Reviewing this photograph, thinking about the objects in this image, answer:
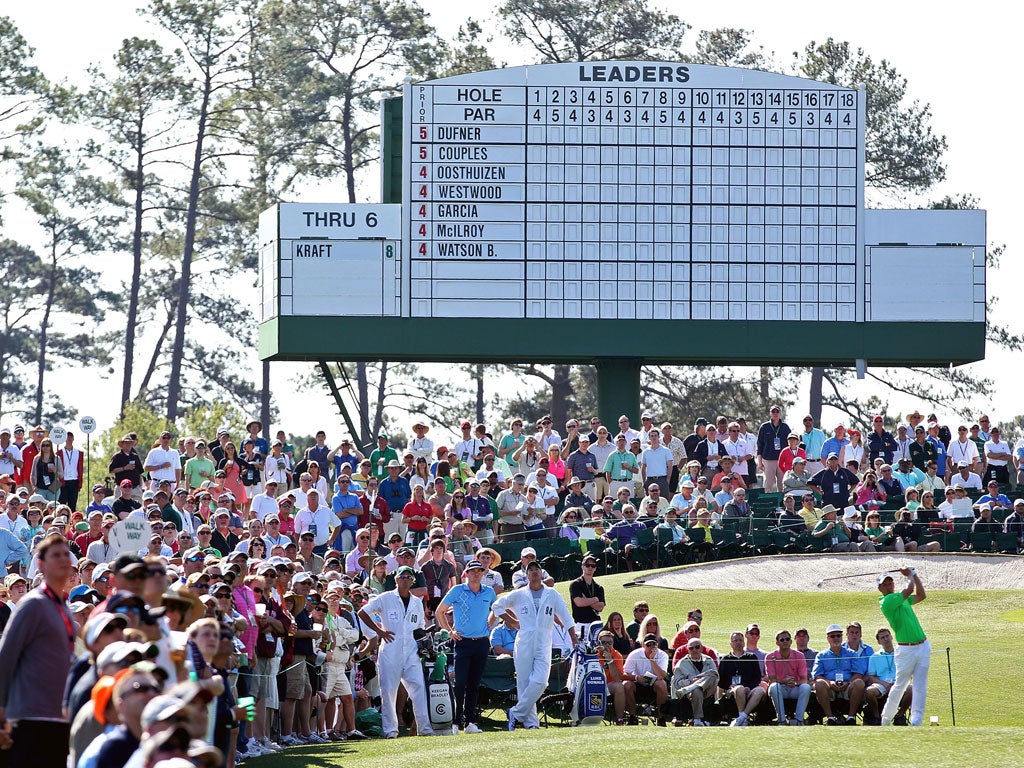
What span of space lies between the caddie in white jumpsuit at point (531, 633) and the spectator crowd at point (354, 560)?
0.84 feet

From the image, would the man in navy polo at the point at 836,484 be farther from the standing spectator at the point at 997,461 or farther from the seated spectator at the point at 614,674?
the seated spectator at the point at 614,674

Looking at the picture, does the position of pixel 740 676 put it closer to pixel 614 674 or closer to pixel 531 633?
pixel 614 674

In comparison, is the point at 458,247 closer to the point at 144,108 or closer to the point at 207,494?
the point at 207,494

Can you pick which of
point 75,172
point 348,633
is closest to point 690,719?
point 348,633

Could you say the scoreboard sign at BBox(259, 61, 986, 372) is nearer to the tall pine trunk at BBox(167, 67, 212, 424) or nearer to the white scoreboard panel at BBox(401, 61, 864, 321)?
the white scoreboard panel at BBox(401, 61, 864, 321)

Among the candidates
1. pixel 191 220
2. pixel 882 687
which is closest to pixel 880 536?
pixel 882 687

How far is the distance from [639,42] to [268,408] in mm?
15354

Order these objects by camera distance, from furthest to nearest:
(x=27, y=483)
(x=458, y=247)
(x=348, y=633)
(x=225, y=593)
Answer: (x=458, y=247), (x=27, y=483), (x=348, y=633), (x=225, y=593)

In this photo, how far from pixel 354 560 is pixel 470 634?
15.7 feet

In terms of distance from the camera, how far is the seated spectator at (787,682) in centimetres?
1616

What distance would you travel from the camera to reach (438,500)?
22.6 meters

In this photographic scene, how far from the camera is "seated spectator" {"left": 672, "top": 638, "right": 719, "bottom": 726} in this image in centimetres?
1608

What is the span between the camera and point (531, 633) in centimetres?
1521

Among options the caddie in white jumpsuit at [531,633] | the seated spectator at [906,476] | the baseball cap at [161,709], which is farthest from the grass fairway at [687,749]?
the seated spectator at [906,476]
